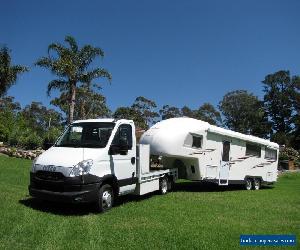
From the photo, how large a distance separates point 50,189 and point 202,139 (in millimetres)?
8020

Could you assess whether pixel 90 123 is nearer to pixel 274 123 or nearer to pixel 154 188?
pixel 154 188

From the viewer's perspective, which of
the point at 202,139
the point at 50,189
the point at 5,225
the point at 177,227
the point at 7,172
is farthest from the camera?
the point at 7,172

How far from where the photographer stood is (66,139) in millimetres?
12109

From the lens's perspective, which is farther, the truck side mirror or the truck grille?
the truck side mirror

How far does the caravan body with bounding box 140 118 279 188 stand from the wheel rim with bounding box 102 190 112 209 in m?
4.76

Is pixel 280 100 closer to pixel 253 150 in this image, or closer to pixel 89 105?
pixel 89 105

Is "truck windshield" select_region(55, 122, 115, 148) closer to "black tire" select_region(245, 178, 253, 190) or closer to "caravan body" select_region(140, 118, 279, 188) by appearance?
"caravan body" select_region(140, 118, 279, 188)

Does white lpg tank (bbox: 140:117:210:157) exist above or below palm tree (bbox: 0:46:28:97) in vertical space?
below

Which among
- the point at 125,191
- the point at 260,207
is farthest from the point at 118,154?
the point at 260,207

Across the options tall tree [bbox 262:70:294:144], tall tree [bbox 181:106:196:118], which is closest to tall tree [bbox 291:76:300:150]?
tall tree [bbox 262:70:294:144]

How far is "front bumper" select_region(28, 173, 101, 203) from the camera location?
34.2 feet

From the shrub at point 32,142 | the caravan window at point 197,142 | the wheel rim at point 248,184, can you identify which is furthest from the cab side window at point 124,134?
the shrub at point 32,142

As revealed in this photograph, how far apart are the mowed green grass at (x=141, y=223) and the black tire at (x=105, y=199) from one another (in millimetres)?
249

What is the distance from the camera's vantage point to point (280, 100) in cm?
7744
